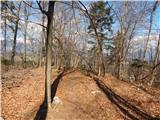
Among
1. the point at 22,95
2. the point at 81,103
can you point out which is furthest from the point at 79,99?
the point at 22,95

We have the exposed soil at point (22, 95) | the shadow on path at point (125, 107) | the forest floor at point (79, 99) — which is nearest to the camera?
the shadow on path at point (125, 107)

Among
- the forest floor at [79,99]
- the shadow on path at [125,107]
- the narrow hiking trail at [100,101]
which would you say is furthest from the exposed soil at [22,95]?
the shadow on path at [125,107]

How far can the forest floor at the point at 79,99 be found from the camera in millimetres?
12297

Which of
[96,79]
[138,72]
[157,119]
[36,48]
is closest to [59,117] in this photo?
[157,119]

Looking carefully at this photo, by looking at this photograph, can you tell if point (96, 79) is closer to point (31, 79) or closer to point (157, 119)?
point (31, 79)

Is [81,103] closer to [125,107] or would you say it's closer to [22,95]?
[125,107]

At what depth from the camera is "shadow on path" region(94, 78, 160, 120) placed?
12.1 metres

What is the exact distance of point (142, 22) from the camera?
92.0ft

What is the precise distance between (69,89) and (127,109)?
373 centimetres

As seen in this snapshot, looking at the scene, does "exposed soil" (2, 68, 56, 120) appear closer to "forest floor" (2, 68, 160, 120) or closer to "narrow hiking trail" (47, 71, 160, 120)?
"forest floor" (2, 68, 160, 120)

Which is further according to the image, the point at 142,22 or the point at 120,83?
the point at 142,22

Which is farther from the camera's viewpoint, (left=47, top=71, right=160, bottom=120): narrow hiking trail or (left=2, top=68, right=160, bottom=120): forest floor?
(left=2, top=68, right=160, bottom=120): forest floor

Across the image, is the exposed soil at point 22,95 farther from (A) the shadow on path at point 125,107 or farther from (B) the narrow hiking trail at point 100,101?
(A) the shadow on path at point 125,107

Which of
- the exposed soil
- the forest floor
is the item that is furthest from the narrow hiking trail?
the exposed soil
